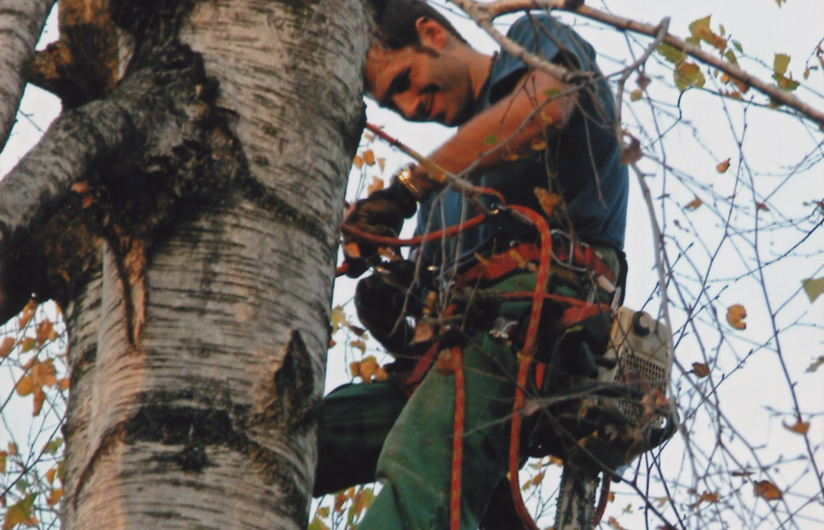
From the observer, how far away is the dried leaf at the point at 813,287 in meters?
2.55

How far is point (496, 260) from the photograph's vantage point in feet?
11.0

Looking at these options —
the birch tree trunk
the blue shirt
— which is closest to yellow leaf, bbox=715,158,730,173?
the blue shirt

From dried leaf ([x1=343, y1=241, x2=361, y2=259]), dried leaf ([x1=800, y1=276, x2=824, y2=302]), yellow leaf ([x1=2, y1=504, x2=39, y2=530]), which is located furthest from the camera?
yellow leaf ([x1=2, y1=504, x2=39, y2=530])

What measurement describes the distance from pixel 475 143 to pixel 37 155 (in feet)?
4.65

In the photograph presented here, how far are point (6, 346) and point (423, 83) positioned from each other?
91.2 inches

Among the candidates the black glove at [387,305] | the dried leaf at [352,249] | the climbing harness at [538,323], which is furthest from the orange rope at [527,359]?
the dried leaf at [352,249]

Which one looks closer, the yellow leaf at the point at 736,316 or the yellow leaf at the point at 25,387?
the yellow leaf at the point at 736,316

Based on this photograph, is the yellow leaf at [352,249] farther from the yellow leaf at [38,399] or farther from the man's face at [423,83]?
the yellow leaf at [38,399]

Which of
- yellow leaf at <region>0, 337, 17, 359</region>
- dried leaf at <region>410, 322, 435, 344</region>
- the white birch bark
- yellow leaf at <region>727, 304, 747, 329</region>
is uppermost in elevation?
yellow leaf at <region>0, 337, 17, 359</region>

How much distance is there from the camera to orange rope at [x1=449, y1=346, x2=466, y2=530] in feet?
9.28

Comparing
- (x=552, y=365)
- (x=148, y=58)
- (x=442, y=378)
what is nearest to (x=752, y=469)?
(x=552, y=365)

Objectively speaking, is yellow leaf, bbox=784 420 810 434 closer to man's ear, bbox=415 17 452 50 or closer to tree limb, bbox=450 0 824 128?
tree limb, bbox=450 0 824 128

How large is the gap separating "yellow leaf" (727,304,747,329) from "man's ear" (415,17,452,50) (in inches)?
48.3

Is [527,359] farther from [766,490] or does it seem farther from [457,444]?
[766,490]
